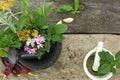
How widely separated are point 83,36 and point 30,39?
352 mm

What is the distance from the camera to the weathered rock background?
1637 millimetres

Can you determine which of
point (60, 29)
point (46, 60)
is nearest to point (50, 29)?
point (60, 29)

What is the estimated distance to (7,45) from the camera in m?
1.43

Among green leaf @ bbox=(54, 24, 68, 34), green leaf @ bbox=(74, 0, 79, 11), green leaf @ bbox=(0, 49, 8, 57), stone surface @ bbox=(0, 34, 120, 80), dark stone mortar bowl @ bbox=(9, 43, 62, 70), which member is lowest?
stone surface @ bbox=(0, 34, 120, 80)

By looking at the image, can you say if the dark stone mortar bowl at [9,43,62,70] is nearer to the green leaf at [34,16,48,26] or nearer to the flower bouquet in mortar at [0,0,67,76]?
the flower bouquet in mortar at [0,0,67,76]

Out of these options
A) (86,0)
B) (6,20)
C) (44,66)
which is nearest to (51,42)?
(44,66)

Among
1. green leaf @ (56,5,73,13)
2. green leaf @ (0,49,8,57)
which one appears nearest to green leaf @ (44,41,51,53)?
green leaf @ (0,49,8,57)

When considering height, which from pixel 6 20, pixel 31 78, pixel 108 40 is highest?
pixel 6 20

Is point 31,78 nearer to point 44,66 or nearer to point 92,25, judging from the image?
point 44,66

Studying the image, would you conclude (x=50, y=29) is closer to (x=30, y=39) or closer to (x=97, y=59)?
(x=30, y=39)

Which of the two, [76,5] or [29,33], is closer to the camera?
[29,33]

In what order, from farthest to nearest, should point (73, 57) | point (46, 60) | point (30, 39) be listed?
point (73, 57) → point (46, 60) → point (30, 39)

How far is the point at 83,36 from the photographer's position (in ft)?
5.53

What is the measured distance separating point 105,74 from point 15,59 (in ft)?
1.25
